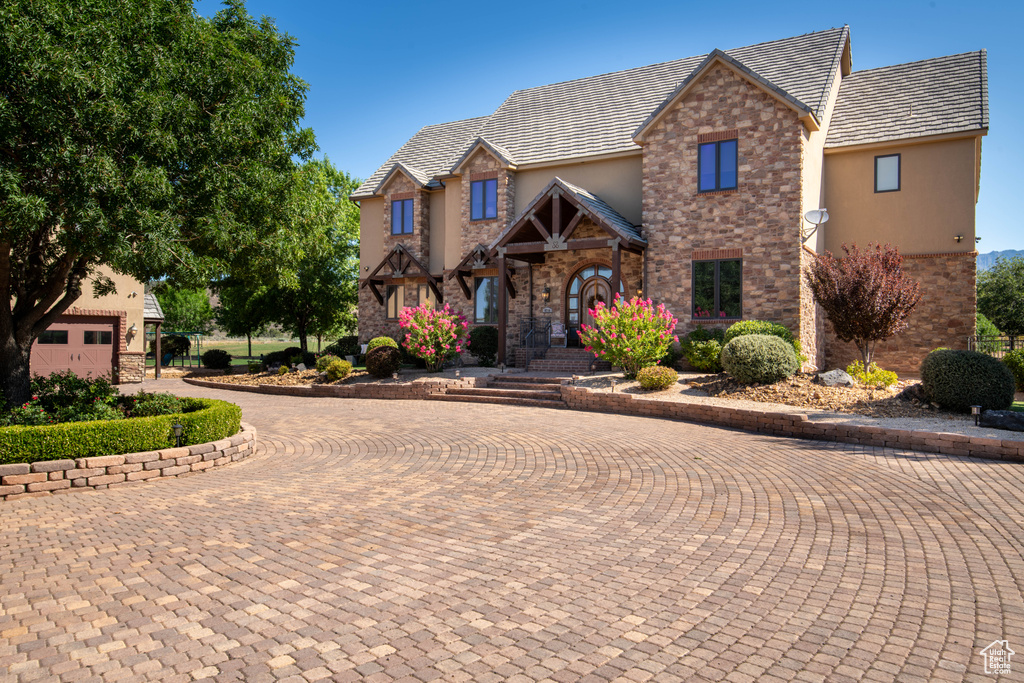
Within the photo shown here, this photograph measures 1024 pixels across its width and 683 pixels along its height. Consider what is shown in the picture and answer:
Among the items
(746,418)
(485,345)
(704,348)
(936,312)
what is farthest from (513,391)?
(936,312)

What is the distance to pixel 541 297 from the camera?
22.0 m

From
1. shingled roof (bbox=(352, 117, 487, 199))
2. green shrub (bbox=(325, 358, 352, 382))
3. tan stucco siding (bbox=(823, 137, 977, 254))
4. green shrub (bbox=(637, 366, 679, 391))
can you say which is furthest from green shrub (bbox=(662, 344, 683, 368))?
shingled roof (bbox=(352, 117, 487, 199))

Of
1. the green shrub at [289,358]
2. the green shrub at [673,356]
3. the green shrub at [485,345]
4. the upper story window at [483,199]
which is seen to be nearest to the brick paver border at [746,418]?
the green shrub at [673,356]

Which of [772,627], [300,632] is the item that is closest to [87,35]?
[300,632]

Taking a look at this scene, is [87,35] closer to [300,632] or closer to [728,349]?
[300,632]

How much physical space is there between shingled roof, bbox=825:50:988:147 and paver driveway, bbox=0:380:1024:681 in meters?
13.9

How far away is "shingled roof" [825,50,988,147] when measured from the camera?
1806cm

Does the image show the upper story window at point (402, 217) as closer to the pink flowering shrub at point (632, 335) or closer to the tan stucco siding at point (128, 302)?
the tan stucco siding at point (128, 302)

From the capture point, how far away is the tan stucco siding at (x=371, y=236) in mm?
26859

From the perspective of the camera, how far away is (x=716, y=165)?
18.3 meters

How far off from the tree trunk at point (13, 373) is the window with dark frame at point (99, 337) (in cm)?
1430

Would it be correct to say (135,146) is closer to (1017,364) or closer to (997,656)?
(997,656)

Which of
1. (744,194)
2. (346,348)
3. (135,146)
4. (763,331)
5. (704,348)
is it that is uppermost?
(744,194)

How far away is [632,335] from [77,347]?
2081 cm
